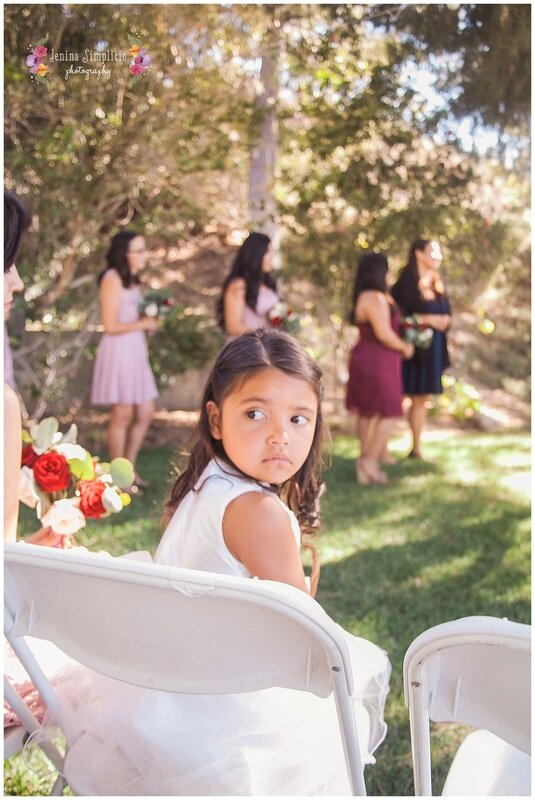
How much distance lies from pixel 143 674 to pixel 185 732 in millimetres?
325

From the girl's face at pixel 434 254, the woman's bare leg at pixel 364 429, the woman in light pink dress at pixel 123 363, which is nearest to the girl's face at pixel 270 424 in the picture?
the woman in light pink dress at pixel 123 363

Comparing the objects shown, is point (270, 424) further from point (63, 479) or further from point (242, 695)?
point (63, 479)

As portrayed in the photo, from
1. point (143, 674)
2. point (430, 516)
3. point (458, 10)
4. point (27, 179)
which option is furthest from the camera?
point (27, 179)

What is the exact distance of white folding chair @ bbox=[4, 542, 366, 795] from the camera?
3.28ft

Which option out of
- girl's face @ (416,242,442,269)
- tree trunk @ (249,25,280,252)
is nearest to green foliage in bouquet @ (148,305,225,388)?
tree trunk @ (249,25,280,252)

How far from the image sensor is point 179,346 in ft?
22.1

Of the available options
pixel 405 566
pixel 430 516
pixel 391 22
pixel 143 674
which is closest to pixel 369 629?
pixel 405 566

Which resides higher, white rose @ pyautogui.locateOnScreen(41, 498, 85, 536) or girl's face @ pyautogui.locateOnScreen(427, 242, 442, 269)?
girl's face @ pyautogui.locateOnScreen(427, 242, 442, 269)

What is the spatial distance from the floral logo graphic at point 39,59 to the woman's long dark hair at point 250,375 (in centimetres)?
70

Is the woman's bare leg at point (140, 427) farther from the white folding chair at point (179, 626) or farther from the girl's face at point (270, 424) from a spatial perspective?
the white folding chair at point (179, 626)

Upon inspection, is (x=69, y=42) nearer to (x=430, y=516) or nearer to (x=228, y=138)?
(x=430, y=516)

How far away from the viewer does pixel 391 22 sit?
310 cm

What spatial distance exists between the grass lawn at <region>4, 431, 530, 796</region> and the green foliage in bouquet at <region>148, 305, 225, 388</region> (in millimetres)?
798

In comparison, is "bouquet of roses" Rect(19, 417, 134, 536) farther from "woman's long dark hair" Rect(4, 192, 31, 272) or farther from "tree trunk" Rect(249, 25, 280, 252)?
"tree trunk" Rect(249, 25, 280, 252)
